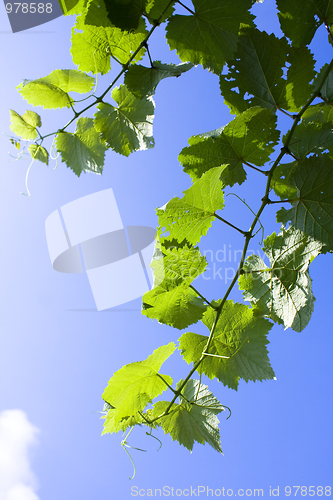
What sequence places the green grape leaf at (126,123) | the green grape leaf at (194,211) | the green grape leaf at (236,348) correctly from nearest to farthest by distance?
the green grape leaf at (194,211) → the green grape leaf at (236,348) → the green grape leaf at (126,123)

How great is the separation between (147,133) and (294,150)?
0.32m

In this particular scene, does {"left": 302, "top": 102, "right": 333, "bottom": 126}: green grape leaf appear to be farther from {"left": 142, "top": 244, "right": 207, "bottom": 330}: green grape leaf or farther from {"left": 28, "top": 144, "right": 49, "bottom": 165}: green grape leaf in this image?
{"left": 28, "top": 144, "right": 49, "bottom": 165}: green grape leaf

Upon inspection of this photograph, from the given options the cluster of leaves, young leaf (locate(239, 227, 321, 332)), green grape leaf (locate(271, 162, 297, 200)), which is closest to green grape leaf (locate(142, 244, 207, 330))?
the cluster of leaves

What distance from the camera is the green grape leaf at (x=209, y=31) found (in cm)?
55

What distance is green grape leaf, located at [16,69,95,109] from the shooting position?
0.70m

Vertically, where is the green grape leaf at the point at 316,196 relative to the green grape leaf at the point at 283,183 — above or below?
below

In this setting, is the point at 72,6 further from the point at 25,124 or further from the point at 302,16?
the point at 302,16

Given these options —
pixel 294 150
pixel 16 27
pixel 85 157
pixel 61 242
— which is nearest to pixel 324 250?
pixel 294 150

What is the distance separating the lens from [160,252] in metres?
0.57

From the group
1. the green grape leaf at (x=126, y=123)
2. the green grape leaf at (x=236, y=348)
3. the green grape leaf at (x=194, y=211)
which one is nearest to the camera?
the green grape leaf at (x=194, y=211)

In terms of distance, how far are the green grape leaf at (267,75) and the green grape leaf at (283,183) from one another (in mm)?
A: 101

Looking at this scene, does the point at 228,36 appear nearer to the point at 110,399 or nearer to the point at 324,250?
the point at 324,250

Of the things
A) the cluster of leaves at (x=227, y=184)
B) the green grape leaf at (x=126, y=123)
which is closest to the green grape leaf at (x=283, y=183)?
the cluster of leaves at (x=227, y=184)

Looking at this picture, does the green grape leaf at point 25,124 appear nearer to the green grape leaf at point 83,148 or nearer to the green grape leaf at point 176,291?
the green grape leaf at point 83,148
